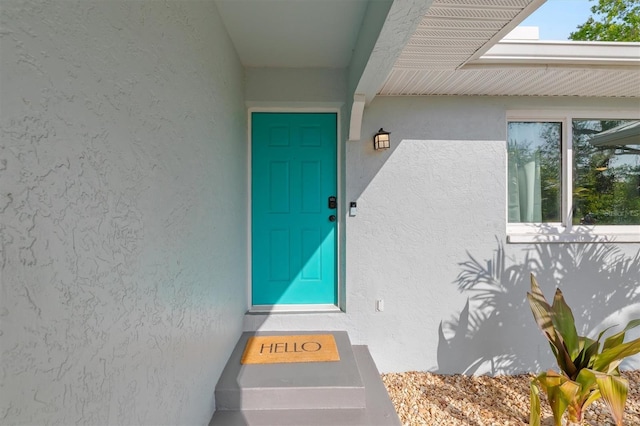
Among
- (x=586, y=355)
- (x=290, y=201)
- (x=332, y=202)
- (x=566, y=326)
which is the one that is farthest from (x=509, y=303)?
(x=290, y=201)

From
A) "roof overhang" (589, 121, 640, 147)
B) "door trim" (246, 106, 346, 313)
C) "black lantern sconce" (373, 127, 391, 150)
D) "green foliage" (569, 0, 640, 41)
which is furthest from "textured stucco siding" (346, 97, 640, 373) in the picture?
"green foliage" (569, 0, 640, 41)

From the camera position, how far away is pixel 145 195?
1208 millimetres

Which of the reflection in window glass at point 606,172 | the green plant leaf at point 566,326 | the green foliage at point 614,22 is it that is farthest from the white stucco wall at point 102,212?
the green foliage at point 614,22

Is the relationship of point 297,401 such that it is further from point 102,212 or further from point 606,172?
point 606,172

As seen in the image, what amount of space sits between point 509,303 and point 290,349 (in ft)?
7.73

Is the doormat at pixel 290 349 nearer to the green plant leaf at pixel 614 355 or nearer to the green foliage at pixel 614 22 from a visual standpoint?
the green plant leaf at pixel 614 355

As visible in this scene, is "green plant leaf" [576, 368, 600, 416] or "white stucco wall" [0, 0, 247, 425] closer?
"white stucco wall" [0, 0, 247, 425]

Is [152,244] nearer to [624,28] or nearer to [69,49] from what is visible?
[69,49]

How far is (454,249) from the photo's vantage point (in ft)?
10.1

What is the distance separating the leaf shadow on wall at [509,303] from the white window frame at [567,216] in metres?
0.11

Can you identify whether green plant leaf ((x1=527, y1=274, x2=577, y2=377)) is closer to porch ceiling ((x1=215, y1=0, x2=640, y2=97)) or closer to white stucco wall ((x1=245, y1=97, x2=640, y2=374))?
white stucco wall ((x1=245, y1=97, x2=640, y2=374))

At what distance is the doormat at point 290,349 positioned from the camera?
247 centimetres

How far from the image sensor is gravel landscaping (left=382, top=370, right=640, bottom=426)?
2.43 m

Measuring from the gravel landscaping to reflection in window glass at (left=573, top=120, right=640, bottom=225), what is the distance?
1740 mm
